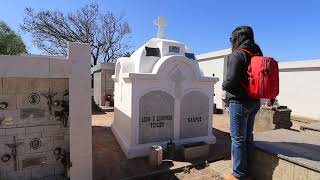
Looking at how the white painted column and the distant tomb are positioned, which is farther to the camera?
the distant tomb

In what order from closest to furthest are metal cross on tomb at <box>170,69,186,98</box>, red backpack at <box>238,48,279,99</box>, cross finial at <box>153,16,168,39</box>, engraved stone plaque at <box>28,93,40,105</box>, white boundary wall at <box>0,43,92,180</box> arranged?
red backpack at <box>238,48,279,99</box>, white boundary wall at <box>0,43,92,180</box>, engraved stone plaque at <box>28,93,40,105</box>, metal cross on tomb at <box>170,69,186,98</box>, cross finial at <box>153,16,168,39</box>

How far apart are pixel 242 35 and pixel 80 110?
2.68 m

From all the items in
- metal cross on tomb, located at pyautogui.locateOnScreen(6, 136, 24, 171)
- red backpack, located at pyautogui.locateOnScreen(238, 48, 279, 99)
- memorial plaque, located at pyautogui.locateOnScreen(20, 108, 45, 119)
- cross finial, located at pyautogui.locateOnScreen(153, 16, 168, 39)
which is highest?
cross finial, located at pyautogui.locateOnScreen(153, 16, 168, 39)

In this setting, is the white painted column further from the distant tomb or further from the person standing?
the person standing

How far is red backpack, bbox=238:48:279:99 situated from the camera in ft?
8.89

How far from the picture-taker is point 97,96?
14.6 meters

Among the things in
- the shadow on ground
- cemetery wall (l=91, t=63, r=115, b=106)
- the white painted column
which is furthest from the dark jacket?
cemetery wall (l=91, t=63, r=115, b=106)

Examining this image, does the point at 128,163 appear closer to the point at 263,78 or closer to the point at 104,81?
Answer: the point at 263,78

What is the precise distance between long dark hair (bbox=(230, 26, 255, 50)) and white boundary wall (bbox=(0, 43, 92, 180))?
7.36 ft

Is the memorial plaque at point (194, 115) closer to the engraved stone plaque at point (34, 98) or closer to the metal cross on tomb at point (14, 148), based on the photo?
the engraved stone plaque at point (34, 98)

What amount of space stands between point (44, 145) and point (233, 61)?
3207 millimetres

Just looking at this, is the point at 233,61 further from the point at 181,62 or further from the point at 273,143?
the point at 181,62

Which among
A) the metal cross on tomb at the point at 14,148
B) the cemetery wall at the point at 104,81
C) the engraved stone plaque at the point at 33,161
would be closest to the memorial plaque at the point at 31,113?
the metal cross on tomb at the point at 14,148

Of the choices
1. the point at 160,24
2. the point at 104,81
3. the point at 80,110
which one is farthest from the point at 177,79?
the point at 104,81
